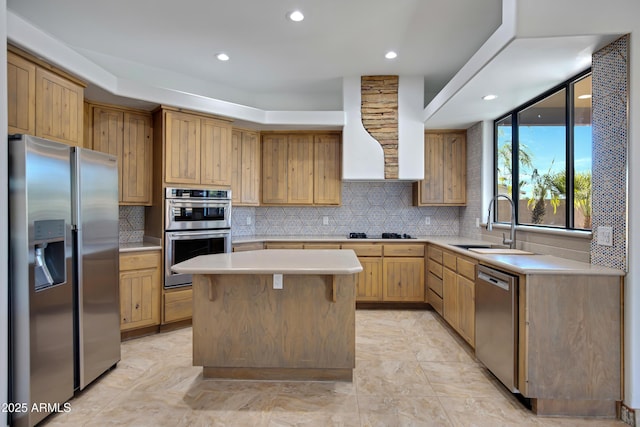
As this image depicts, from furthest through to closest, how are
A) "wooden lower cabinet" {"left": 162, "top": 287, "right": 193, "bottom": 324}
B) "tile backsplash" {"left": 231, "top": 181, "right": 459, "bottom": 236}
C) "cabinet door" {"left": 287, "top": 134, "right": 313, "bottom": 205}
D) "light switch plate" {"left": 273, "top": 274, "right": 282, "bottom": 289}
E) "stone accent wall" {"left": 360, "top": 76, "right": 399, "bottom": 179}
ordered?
"tile backsplash" {"left": 231, "top": 181, "right": 459, "bottom": 236} → "cabinet door" {"left": 287, "top": 134, "right": 313, "bottom": 205} → "stone accent wall" {"left": 360, "top": 76, "right": 399, "bottom": 179} → "wooden lower cabinet" {"left": 162, "top": 287, "right": 193, "bottom": 324} → "light switch plate" {"left": 273, "top": 274, "right": 282, "bottom": 289}

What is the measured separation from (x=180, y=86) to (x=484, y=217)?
4173mm

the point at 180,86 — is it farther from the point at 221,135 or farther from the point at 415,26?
the point at 415,26

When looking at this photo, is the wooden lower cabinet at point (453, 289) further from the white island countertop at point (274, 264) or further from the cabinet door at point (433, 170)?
the white island countertop at point (274, 264)

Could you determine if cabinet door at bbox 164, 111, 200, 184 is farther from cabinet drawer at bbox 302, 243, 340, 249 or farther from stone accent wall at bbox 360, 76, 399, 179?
stone accent wall at bbox 360, 76, 399, 179

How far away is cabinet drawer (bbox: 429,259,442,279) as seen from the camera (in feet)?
12.8

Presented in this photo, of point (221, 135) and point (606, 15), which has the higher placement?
point (606, 15)

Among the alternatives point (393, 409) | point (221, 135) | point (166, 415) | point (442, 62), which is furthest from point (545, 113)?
point (166, 415)

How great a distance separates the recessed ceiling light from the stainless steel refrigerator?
1.95 meters

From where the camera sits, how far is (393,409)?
219 cm

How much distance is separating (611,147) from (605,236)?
1.89ft

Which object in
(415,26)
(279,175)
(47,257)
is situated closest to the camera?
(47,257)

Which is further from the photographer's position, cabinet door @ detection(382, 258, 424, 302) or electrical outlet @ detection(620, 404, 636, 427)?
cabinet door @ detection(382, 258, 424, 302)

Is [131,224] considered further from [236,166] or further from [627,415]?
[627,415]

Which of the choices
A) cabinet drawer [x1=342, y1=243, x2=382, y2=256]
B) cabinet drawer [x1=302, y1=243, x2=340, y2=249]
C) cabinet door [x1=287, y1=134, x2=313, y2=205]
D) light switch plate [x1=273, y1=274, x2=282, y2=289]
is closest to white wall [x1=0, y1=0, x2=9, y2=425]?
light switch plate [x1=273, y1=274, x2=282, y2=289]
